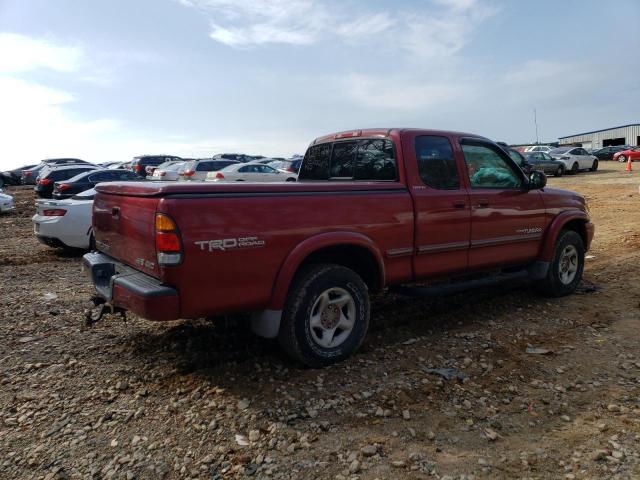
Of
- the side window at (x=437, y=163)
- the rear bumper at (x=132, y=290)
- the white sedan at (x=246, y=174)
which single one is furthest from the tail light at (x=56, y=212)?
the white sedan at (x=246, y=174)

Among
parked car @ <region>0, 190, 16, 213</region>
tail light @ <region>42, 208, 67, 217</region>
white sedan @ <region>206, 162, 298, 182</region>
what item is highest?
white sedan @ <region>206, 162, 298, 182</region>

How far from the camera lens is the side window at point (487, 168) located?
5.09m

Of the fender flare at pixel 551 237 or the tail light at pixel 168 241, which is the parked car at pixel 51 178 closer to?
the fender flare at pixel 551 237

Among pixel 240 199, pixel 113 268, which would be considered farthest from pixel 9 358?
pixel 240 199

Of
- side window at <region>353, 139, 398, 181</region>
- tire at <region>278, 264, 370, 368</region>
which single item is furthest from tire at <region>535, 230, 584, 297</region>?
tire at <region>278, 264, 370, 368</region>

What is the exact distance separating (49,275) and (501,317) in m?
6.52

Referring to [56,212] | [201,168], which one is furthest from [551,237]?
[201,168]

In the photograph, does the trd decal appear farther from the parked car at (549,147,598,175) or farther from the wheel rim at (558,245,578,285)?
the parked car at (549,147,598,175)

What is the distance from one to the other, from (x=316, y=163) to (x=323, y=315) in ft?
6.85

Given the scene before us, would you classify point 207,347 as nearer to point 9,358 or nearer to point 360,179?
point 9,358

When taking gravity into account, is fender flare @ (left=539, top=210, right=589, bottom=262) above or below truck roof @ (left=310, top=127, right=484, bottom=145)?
below

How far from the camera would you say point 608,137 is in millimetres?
67875

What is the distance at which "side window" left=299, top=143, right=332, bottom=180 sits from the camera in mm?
5379

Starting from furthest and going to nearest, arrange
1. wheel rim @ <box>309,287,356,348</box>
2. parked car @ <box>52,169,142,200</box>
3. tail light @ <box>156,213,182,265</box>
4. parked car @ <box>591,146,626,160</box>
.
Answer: parked car @ <box>591,146,626,160</box>
parked car @ <box>52,169,142,200</box>
wheel rim @ <box>309,287,356,348</box>
tail light @ <box>156,213,182,265</box>
